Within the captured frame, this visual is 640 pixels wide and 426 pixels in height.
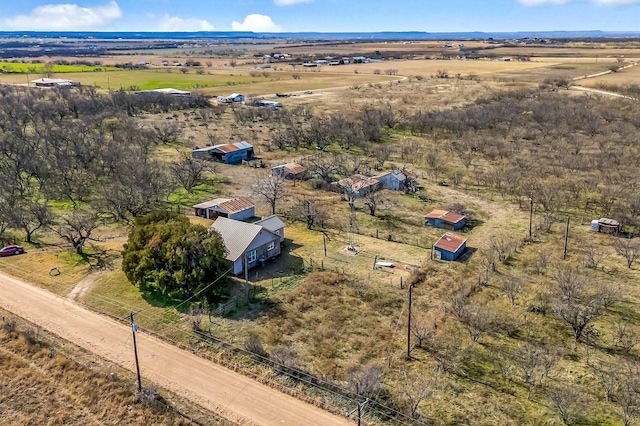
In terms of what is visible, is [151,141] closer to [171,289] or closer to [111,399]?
[171,289]

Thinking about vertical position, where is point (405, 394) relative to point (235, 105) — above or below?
below

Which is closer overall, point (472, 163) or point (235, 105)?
point (472, 163)

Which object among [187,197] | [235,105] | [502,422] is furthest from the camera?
[235,105]

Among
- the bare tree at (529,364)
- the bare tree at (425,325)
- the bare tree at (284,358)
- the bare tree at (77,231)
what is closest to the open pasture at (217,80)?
the bare tree at (77,231)

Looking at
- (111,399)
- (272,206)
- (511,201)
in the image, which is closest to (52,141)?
(272,206)

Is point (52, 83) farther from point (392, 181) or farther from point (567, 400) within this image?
point (567, 400)

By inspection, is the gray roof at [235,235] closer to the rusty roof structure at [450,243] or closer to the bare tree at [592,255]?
the rusty roof structure at [450,243]
